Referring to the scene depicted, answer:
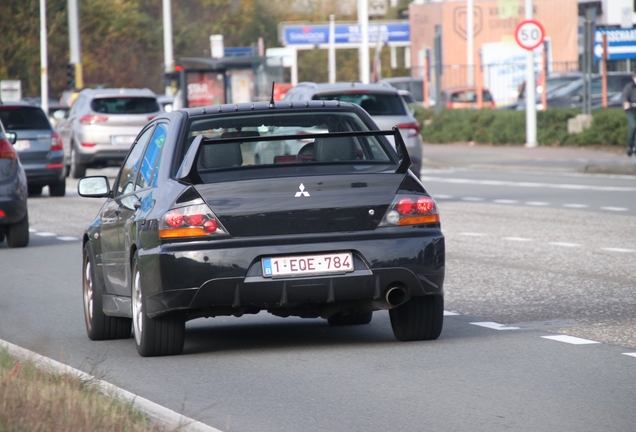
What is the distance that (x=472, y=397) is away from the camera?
6.72 meters

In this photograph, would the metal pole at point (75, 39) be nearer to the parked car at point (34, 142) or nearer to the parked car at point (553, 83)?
the parked car at point (553, 83)

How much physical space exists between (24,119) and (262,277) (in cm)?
1798

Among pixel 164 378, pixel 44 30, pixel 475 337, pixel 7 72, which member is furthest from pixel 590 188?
pixel 7 72

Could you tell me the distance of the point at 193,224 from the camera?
770 cm

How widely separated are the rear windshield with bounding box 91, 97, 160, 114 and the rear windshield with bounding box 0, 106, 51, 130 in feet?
16.0

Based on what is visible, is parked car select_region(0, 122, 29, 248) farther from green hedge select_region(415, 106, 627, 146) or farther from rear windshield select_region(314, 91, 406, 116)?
green hedge select_region(415, 106, 627, 146)

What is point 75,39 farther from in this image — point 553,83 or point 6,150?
point 6,150

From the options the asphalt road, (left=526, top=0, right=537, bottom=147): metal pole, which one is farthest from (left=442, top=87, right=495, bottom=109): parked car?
the asphalt road

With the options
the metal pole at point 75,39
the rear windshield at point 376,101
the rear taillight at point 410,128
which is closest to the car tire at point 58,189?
the rear windshield at point 376,101

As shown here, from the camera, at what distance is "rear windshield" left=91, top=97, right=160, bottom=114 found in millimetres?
29891

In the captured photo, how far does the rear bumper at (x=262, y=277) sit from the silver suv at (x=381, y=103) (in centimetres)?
1317

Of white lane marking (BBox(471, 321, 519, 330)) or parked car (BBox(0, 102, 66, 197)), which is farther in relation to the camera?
parked car (BBox(0, 102, 66, 197))

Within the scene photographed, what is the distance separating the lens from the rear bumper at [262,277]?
7648 mm

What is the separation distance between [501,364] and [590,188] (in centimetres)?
1677
